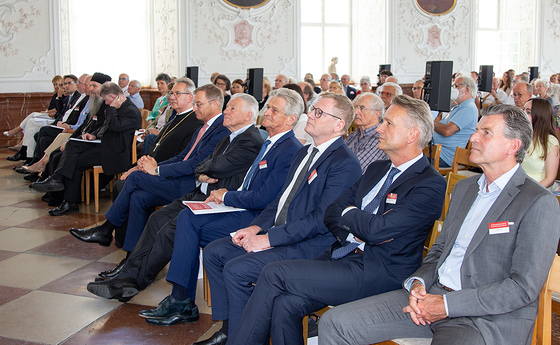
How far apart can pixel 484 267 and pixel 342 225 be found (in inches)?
23.5

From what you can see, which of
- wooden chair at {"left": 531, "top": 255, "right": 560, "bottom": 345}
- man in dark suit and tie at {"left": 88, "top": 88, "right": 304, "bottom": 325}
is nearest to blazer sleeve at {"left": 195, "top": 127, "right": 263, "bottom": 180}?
man in dark suit and tie at {"left": 88, "top": 88, "right": 304, "bottom": 325}

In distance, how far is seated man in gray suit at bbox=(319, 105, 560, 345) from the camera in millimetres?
1586

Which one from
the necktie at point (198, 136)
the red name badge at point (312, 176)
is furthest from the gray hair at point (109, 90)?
the red name badge at point (312, 176)

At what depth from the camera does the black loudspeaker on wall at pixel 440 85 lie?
4.75 metres

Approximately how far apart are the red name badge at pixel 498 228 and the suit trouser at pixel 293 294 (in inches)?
19.8

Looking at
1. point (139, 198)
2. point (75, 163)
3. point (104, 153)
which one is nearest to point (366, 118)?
point (139, 198)

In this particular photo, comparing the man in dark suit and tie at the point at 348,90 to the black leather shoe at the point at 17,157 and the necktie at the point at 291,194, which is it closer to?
the black leather shoe at the point at 17,157

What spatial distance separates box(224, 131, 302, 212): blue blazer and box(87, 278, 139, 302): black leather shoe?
2.49 ft


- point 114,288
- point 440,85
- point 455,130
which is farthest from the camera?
point 455,130

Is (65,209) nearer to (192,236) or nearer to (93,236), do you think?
(93,236)

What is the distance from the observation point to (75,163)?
5.15m

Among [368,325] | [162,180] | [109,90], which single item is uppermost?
[109,90]

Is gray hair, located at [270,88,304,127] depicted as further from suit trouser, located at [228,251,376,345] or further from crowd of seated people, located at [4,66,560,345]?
suit trouser, located at [228,251,376,345]

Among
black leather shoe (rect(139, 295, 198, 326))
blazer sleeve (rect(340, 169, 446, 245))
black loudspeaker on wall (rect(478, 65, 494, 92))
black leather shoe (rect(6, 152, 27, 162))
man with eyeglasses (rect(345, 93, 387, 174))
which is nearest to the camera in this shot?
blazer sleeve (rect(340, 169, 446, 245))
